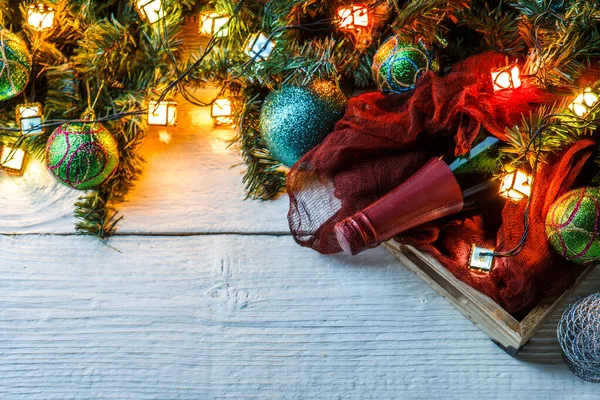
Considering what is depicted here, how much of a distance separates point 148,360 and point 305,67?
42 cm

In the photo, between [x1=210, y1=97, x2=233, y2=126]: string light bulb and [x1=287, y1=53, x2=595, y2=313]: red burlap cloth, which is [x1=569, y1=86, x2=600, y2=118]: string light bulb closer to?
[x1=287, y1=53, x2=595, y2=313]: red burlap cloth

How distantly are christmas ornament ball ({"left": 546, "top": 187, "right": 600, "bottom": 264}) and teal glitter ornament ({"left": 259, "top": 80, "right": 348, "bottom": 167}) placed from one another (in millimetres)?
280

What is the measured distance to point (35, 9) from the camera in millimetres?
940

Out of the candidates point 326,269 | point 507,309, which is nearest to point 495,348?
point 507,309

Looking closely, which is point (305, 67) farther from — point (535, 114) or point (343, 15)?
point (535, 114)

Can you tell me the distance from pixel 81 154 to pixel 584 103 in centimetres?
58

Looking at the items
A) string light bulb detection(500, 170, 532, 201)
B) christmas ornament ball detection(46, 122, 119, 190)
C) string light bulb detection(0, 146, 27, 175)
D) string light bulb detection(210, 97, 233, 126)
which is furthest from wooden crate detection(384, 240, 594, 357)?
string light bulb detection(0, 146, 27, 175)

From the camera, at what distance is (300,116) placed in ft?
2.96

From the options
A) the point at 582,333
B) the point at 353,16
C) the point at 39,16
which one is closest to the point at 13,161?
the point at 39,16

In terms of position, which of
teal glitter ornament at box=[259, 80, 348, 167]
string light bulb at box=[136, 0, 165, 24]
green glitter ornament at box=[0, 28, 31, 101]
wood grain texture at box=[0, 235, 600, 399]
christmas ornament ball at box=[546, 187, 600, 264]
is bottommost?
wood grain texture at box=[0, 235, 600, 399]

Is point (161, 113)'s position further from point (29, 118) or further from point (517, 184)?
point (517, 184)

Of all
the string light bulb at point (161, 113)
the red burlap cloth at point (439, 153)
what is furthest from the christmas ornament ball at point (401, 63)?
the string light bulb at point (161, 113)

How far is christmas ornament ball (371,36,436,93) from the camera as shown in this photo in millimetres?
887

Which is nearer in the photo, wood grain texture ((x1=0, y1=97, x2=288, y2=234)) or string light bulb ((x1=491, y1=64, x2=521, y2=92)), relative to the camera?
string light bulb ((x1=491, y1=64, x2=521, y2=92))
